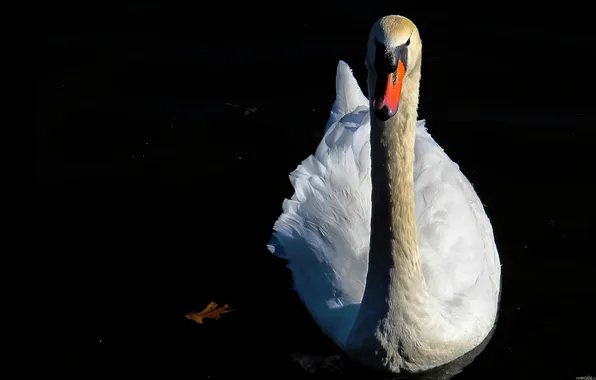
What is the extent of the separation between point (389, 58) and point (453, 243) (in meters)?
2.33

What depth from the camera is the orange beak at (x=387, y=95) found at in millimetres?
5969

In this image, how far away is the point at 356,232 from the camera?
8023 millimetres

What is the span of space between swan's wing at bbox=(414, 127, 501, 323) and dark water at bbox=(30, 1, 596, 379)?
0.40 metres

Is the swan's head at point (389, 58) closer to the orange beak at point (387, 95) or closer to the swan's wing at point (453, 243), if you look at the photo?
the orange beak at point (387, 95)

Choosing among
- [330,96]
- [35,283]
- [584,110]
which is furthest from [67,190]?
[584,110]

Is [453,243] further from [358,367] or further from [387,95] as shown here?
[387,95]

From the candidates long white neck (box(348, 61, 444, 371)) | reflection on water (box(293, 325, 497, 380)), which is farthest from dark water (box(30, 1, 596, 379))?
long white neck (box(348, 61, 444, 371))

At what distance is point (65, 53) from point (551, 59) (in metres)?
5.44

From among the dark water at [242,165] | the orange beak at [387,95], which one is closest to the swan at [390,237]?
the orange beak at [387,95]

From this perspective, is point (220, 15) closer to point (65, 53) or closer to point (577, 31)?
point (65, 53)

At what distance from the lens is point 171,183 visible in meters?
9.99

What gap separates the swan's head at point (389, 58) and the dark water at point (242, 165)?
7.62ft

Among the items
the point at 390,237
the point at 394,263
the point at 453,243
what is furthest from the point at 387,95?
the point at 453,243

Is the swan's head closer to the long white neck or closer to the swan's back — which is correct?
the long white neck
